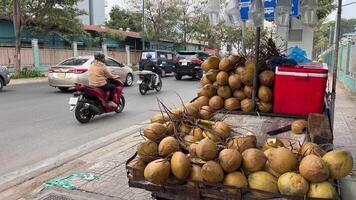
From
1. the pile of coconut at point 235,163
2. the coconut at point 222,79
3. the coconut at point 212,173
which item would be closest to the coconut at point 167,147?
the pile of coconut at point 235,163

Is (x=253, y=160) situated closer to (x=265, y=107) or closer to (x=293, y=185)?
(x=293, y=185)

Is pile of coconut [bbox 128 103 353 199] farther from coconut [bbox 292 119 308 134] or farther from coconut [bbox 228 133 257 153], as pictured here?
coconut [bbox 292 119 308 134]

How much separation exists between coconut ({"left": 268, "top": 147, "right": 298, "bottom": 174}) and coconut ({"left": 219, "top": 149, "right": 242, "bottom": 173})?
9.0 inches

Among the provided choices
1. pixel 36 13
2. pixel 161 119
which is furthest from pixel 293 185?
pixel 36 13

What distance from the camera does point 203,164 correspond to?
2438 millimetres

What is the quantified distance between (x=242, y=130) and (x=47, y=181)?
104 inches

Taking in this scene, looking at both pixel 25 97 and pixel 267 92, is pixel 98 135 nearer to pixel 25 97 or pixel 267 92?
pixel 267 92

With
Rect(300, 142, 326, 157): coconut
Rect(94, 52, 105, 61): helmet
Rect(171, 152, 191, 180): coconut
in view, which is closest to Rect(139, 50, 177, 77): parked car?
Rect(94, 52, 105, 61): helmet

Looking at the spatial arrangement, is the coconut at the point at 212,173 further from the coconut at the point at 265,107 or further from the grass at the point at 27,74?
the grass at the point at 27,74

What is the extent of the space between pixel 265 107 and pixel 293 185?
1.51m

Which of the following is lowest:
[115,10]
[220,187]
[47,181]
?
[47,181]

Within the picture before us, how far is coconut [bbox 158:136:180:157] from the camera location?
257 cm

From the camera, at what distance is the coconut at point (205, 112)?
329 centimetres

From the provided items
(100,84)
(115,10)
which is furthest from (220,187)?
(115,10)
